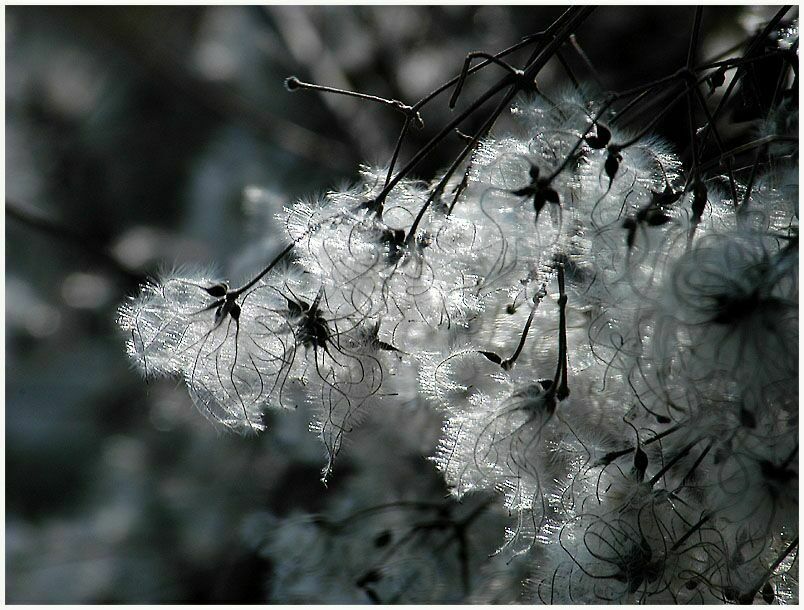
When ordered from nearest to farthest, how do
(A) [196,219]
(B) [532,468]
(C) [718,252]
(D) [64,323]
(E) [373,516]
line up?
(C) [718,252] → (B) [532,468] → (E) [373,516] → (A) [196,219] → (D) [64,323]

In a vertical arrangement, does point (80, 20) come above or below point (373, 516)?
above

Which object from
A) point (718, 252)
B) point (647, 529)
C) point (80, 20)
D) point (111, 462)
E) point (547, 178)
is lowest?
point (647, 529)

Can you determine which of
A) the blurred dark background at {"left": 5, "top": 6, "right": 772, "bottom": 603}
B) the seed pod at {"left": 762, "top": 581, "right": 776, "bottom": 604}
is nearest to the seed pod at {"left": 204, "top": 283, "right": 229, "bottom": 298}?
the seed pod at {"left": 762, "top": 581, "right": 776, "bottom": 604}

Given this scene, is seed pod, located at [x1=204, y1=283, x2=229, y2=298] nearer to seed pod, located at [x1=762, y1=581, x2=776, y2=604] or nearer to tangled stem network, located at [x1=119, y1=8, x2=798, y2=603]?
tangled stem network, located at [x1=119, y1=8, x2=798, y2=603]

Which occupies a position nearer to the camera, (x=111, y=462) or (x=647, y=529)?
(x=647, y=529)

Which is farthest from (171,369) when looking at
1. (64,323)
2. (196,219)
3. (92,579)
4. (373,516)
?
(64,323)

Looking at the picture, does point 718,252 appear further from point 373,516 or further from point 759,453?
point 373,516

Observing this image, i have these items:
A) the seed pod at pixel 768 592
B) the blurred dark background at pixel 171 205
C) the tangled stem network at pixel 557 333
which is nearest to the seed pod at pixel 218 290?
the tangled stem network at pixel 557 333

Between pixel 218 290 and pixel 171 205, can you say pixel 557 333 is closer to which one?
pixel 218 290
